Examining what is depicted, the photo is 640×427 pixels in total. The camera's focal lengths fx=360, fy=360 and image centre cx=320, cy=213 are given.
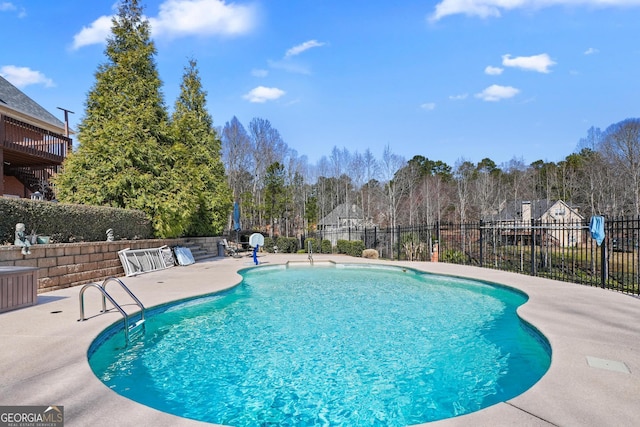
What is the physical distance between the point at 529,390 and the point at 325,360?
234 cm

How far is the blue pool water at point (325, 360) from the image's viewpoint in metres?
3.46

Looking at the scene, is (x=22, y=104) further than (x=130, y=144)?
Yes

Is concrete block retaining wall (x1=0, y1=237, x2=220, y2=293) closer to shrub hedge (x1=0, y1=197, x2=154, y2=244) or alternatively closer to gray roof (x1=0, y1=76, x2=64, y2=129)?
shrub hedge (x1=0, y1=197, x2=154, y2=244)

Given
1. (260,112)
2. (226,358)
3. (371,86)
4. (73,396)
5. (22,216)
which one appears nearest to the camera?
(73,396)

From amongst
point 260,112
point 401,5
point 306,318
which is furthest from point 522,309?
point 260,112

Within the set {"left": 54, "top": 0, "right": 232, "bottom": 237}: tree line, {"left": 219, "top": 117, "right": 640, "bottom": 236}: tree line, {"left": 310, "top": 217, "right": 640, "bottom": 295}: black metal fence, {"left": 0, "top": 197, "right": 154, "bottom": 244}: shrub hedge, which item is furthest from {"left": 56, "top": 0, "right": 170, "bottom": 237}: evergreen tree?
{"left": 219, "top": 117, "right": 640, "bottom": 236}: tree line

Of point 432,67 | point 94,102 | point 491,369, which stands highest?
point 432,67

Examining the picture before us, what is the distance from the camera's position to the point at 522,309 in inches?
240

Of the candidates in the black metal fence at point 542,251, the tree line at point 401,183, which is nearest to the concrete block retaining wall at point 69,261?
the black metal fence at point 542,251

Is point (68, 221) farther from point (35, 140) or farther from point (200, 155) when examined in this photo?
point (35, 140)

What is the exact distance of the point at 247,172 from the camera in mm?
34562

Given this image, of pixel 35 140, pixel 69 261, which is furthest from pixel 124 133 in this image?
pixel 35 140

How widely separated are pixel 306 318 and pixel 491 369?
321cm

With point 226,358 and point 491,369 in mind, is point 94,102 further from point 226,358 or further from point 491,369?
point 491,369
